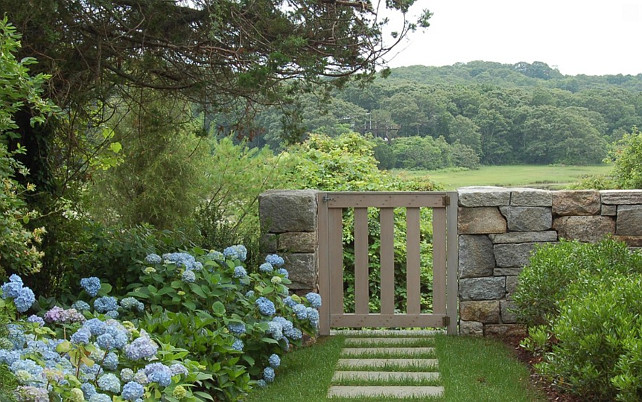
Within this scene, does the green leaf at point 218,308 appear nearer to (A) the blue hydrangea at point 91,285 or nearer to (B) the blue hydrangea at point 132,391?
(A) the blue hydrangea at point 91,285

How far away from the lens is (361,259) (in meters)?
5.36

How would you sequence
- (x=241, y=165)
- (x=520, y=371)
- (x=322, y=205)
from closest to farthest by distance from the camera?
(x=520, y=371), (x=322, y=205), (x=241, y=165)

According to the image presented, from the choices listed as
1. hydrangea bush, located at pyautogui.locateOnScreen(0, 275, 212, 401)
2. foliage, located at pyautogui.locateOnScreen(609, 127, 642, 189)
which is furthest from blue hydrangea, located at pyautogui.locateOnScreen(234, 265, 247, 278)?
foliage, located at pyautogui.locateOnScreen(609, 127, 642, 189)

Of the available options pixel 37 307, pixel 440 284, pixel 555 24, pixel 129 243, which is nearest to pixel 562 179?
pixel 555 24

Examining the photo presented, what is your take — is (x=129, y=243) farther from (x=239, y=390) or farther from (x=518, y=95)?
(x=518, y=95)

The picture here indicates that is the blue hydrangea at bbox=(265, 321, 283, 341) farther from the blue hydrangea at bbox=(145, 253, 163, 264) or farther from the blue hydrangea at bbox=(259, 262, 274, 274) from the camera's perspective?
the blue hydrangea at bbox=(145, 253, 163, 264)

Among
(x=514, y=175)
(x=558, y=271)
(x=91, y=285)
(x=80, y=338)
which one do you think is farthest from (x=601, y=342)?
(x=514, y=175)

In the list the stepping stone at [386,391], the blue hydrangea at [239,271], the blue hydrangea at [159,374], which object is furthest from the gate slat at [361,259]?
the blue hydrangea at [159,374]

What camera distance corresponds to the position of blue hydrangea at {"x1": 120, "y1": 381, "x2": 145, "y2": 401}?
262 centimetres

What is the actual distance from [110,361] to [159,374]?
0.22 metres

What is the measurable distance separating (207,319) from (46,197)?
131 centimetres

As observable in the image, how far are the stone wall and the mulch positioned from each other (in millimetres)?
183

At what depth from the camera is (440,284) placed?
5332 mm

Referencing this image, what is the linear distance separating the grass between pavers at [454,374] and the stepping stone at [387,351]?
0.06 meters
